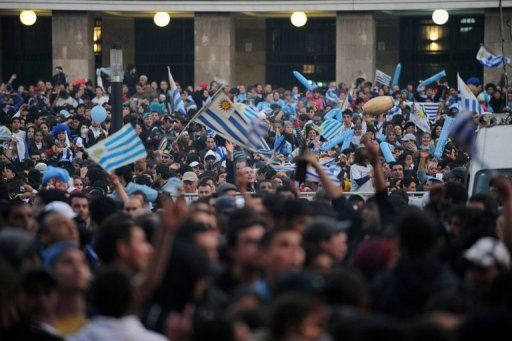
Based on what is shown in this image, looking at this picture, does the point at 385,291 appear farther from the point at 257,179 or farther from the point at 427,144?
the point at 427,144

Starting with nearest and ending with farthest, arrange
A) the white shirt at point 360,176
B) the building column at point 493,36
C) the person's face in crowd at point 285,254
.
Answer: the person's face in crowd at point 285,254 < the white shirt at point 360,176 < the building column at point 493,36

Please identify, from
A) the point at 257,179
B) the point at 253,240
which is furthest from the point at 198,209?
the point at 257,179

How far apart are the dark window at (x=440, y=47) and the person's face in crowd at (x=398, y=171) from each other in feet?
63.9

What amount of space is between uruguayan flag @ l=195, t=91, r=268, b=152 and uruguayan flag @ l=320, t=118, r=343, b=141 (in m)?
6.92

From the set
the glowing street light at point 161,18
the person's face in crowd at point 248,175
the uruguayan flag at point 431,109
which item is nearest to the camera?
the person's face in crowd at point 248,175

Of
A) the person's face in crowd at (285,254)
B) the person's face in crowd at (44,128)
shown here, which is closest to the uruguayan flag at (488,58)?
the person's face in crowd at (44,128)

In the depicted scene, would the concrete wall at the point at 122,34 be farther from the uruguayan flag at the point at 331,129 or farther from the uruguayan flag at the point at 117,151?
the uruguayan flag at the point at 117,151

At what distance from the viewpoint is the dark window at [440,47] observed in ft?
129

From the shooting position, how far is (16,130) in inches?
975

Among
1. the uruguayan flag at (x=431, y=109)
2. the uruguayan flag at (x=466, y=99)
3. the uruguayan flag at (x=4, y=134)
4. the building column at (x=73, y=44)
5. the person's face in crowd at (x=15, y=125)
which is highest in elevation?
the building column at (x=73, y=44)

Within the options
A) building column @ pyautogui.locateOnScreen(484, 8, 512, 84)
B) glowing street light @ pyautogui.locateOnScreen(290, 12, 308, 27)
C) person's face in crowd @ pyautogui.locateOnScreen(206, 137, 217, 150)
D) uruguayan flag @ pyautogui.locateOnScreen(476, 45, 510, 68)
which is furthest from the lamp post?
building column @ pyautogui.locateOnScreen(484, 8, 512, 84)

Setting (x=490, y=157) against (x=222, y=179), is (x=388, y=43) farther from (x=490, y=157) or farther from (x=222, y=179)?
(x=490, y=157)

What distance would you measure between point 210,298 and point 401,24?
3232cm

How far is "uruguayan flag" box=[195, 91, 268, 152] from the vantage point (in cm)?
1677
